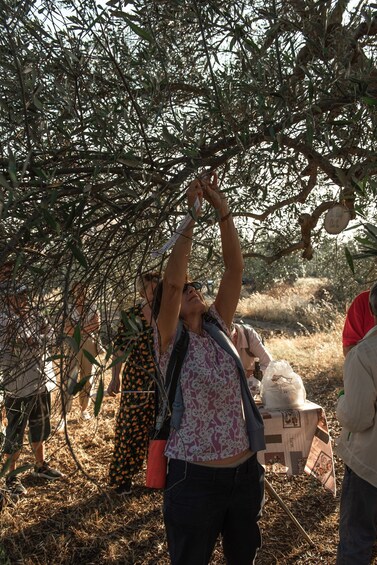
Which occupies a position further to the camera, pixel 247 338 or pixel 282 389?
pixel 247 338

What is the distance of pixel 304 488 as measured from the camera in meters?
5.18

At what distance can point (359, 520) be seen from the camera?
2906 millimetres

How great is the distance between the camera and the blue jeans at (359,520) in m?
2.88

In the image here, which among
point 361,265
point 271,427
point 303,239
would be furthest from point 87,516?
point 361,265

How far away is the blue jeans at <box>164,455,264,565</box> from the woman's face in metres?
0.70

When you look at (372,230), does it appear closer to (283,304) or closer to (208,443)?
(208,443)

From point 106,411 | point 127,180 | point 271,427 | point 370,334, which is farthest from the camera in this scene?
point 106,411

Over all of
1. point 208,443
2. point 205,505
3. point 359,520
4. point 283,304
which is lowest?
point 359,520

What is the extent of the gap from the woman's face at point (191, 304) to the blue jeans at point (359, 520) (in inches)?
46.2

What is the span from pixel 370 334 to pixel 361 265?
129 inches

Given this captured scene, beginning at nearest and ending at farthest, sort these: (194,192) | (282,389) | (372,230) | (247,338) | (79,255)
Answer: (372,230), (79,255), (194,192), (282,389), (247,338)

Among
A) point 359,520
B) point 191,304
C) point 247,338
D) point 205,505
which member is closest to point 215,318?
point 191,304

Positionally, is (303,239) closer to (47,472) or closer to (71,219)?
(71,219)

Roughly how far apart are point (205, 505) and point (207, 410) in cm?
42
